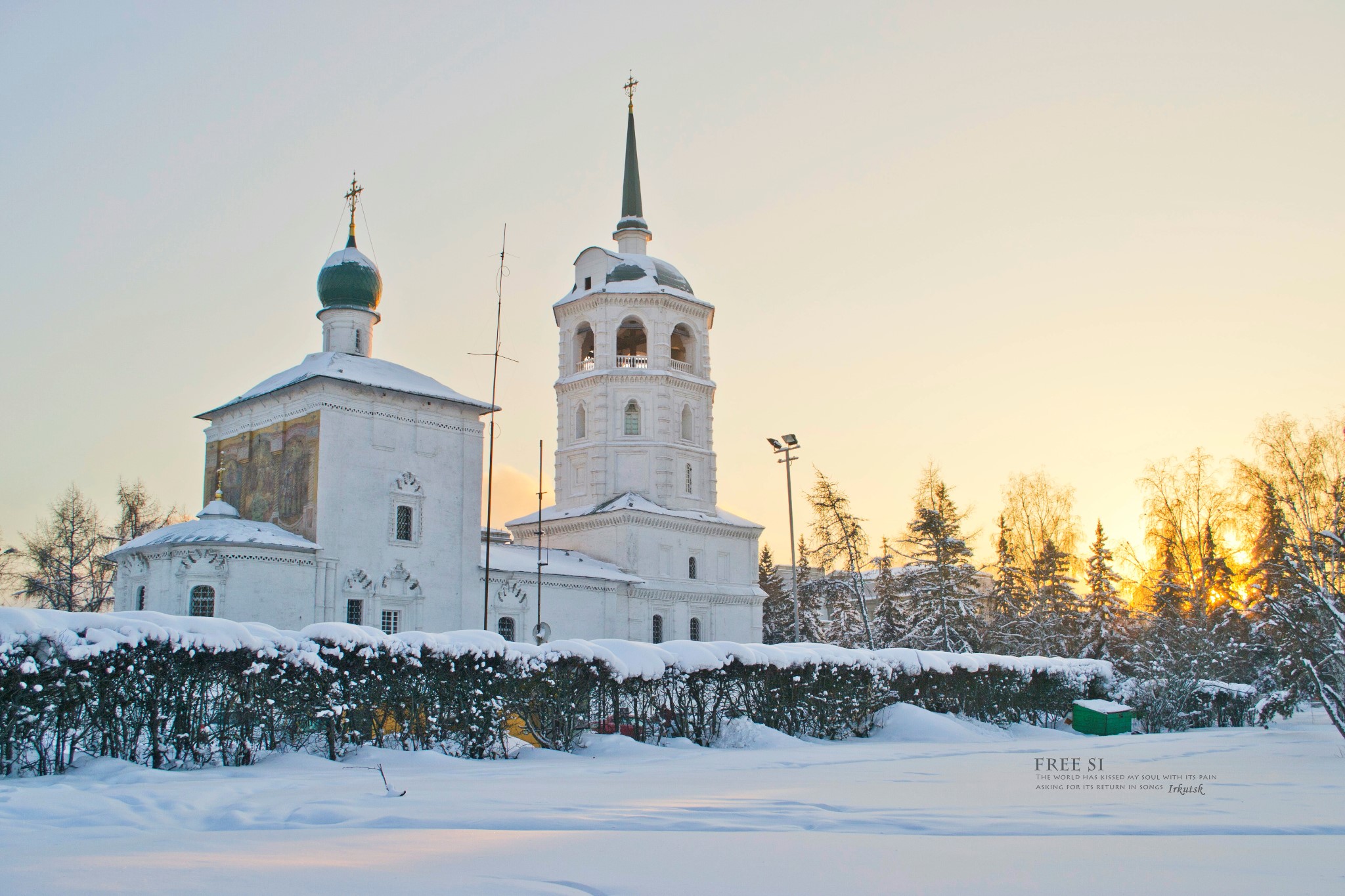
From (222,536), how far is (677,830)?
22.8 m

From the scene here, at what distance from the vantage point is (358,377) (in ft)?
98.0

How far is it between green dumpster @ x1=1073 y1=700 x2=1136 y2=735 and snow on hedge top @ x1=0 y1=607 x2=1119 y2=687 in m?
2.94

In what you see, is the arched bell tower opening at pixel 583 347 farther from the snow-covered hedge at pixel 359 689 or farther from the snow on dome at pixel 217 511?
the snow-covered hedge at pixel 359 689

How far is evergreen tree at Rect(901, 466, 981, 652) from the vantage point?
3709 centimetres

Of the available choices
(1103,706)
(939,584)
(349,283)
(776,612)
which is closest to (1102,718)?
(1103,706)

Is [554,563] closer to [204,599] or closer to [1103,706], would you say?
[204,599]

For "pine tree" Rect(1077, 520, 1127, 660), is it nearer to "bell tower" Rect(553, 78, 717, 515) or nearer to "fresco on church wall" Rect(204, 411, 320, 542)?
"bell tower" Rect(553, 78, 717, 515)

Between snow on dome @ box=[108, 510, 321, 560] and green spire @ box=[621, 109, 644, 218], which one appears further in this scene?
green spire @ box=[621, 109, 644, 218]

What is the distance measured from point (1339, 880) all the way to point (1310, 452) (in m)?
29.6

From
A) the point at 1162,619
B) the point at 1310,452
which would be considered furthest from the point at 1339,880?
the point at 1162,619

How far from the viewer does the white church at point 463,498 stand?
1088 inches

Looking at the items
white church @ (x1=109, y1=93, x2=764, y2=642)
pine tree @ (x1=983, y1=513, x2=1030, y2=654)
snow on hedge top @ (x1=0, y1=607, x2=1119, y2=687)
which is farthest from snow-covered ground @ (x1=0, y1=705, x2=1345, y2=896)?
pine tree @ (x1=983, y1=513, x2=1030, y2=654)

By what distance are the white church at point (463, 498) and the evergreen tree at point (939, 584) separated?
5.77m

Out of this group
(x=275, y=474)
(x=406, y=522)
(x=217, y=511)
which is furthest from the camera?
(x=406, y=522)
